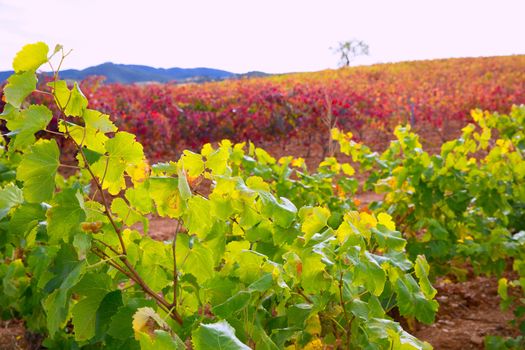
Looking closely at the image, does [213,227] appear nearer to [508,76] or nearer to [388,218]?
[388,218]

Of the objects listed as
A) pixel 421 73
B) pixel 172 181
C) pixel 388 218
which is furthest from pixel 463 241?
pixel 421 73

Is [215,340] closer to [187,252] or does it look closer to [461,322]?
[187,252]

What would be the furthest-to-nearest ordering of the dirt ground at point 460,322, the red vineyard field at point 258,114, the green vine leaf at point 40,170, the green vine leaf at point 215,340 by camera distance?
the red vineyard field at point 258,114 → the dirt ground at point 460,322 → the green vine leaf at point 40,170 → the green vine leaf at point 215,340

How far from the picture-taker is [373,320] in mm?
1146

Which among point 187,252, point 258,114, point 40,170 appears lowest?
point 258,114

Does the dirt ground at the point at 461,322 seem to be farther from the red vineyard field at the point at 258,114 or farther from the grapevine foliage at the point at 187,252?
the red vineyard field at the point at 258,114

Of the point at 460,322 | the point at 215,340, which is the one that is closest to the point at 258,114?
the point at 460,322

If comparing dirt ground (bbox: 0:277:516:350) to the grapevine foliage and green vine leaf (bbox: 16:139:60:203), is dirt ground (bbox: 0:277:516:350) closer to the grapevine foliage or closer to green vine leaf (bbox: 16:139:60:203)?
the grapevine foliage

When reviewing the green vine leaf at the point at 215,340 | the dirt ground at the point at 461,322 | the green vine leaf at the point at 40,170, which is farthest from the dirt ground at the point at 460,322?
the green vine leaf at the point at 215,340

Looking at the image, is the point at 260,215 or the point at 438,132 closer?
the point at 260,215

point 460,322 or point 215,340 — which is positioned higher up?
point 215,340

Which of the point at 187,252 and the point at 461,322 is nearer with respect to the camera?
the point at 187,252

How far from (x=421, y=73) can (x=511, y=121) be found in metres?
25.2

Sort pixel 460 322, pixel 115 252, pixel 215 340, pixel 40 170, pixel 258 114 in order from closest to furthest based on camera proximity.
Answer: pixel 215 340 < pixel 40 170 < pixel 115 252 < pixel 460 322 < pixel 258 114
